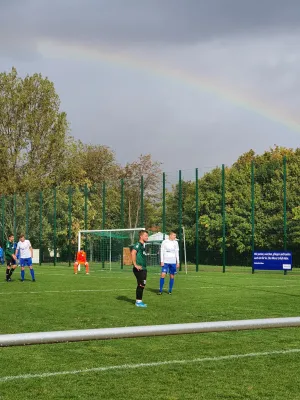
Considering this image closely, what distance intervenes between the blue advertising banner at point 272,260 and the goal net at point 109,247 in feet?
26.3

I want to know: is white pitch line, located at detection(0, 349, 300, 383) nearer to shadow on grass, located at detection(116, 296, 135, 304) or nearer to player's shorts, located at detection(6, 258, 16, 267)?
shadow on grass, located at detection(116, 296, 135, 304)

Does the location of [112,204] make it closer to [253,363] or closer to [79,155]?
[79,155]

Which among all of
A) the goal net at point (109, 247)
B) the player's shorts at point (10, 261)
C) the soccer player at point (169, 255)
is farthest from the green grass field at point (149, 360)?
the goal net at point (109, 247)

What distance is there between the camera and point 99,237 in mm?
44250

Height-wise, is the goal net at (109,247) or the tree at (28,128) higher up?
the tree at (28,128)

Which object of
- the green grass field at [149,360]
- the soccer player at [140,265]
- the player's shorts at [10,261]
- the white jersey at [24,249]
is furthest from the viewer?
the player's shorts at [10,261]

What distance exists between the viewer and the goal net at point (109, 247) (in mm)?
41469

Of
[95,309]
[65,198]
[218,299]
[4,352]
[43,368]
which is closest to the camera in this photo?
[43,368]

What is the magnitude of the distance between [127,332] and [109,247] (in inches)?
1588

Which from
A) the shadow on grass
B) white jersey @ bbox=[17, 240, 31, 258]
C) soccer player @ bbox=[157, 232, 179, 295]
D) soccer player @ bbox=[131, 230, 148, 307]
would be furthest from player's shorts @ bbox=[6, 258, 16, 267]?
soccer player @ bbox=[131, 230, 148, 307]

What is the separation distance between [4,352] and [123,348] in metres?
1.73

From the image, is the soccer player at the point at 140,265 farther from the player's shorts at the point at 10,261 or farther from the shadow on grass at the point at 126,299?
the player's shorts at the point at 10,261

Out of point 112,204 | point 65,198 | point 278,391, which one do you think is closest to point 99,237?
point 112,204

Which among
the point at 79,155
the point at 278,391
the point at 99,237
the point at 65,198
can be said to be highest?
the point at 79,155
